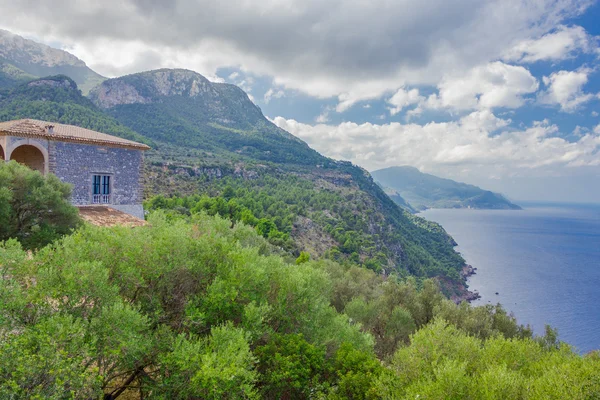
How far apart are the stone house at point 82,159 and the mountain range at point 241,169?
29.8 meters

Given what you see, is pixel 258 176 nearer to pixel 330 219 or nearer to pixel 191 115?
pixel 330 219

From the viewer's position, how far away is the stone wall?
21203 mm

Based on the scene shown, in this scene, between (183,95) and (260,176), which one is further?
(183,95)

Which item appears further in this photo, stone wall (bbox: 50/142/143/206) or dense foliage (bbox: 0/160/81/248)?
stone wall (bbox: 50/142/143/206)

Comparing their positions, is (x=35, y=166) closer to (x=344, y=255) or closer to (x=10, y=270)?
(x=10, y=270)

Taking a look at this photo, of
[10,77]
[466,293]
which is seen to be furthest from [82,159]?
[10,77]

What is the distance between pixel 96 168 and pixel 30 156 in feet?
12.8

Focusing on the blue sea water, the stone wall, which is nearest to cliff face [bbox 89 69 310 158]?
the blue sea water

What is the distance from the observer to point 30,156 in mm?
22000

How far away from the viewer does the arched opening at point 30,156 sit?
70.3 feet

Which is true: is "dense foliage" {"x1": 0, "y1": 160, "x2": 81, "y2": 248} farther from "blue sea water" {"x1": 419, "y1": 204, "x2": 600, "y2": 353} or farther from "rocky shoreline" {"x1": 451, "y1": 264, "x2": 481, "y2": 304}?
"rocky shoreline" {"x1": 451, "y1": 264, "x2": 481, "y2": 304}

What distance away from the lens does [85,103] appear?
9556 cm

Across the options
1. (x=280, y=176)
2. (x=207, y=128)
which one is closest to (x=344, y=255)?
(x=280, y=176)

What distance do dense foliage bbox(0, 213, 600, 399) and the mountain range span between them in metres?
39.7
